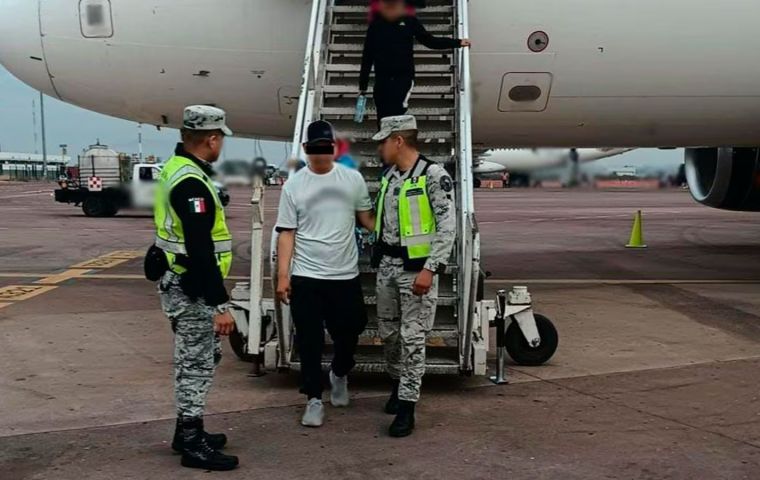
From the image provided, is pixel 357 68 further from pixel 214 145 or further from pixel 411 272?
pixel 214 145

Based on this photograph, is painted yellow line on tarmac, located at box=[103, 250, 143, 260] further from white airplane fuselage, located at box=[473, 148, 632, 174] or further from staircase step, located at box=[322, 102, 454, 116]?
staircase step, located at box=[322, 102, 454, 116]

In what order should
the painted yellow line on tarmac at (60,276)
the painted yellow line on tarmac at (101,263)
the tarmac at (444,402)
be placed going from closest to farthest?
the tarmac at (444,402) < the painted yellow line on tarmac at (60,276) < the painted yellow line on tarmac at (101,263)

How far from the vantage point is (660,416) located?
491 cm

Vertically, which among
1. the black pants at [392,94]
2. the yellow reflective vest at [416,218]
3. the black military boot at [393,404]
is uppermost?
the black pants at [392,94]

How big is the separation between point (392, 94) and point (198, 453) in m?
3.34

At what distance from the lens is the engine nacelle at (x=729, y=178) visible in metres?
11.4

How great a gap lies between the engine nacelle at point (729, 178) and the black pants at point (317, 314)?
8.23m

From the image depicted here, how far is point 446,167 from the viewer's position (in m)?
6.39

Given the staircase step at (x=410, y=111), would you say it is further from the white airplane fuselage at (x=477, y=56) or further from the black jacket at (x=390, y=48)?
the white airplane fuselage at (x=477, y=56)

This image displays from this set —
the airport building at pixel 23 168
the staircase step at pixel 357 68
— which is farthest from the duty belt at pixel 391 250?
the airport building at pixel 23 168

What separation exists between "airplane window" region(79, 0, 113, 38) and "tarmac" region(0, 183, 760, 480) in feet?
9.11

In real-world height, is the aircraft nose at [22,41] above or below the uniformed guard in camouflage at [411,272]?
above

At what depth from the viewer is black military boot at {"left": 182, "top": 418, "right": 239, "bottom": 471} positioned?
13.2ft

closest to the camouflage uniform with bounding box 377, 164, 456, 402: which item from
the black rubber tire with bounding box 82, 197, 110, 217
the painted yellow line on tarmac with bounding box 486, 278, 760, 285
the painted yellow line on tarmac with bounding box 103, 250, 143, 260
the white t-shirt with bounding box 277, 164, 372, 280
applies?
the white t-shirt with bounding box 277, 164, 372, 280
